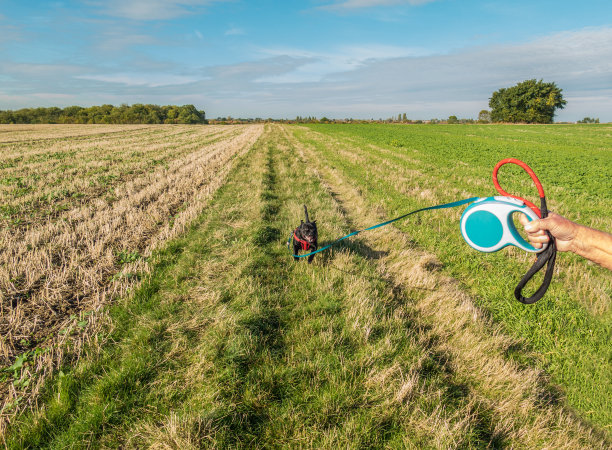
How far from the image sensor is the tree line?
266 feet

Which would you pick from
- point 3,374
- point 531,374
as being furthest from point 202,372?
point 531,374

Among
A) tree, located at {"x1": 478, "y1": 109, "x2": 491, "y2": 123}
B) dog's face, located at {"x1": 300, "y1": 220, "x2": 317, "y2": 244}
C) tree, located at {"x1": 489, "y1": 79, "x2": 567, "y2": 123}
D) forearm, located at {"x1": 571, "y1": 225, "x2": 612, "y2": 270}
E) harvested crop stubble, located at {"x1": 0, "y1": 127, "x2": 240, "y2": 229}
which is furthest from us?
tree, located at {"x1": 478, "y1": 109, "x2": 491, "y2": 123}

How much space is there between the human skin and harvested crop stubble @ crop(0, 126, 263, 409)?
441cm

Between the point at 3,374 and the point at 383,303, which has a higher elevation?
the point at 383,303

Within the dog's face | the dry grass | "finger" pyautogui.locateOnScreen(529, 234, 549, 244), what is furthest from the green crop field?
"finger" pyautogui.locateOnScreen(529, 234, 549, 244)

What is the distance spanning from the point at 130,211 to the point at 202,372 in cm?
622

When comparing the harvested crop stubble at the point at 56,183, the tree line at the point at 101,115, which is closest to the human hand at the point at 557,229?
the harvested crop stubble at the point at 56,183

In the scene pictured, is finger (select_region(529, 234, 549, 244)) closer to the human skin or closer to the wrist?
the human skin

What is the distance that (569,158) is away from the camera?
1823 centimetres

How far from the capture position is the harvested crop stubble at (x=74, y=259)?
331cm

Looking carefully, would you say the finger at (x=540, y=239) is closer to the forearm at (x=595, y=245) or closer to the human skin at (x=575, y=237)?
the human skin at (x=575, y=237)

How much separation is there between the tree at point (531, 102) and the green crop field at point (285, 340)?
4042 inches

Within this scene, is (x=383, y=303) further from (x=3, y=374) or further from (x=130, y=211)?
(x=130, y=211)

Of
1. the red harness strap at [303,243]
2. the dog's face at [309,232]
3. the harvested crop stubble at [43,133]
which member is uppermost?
the harvested crop stubble at [43,133]
